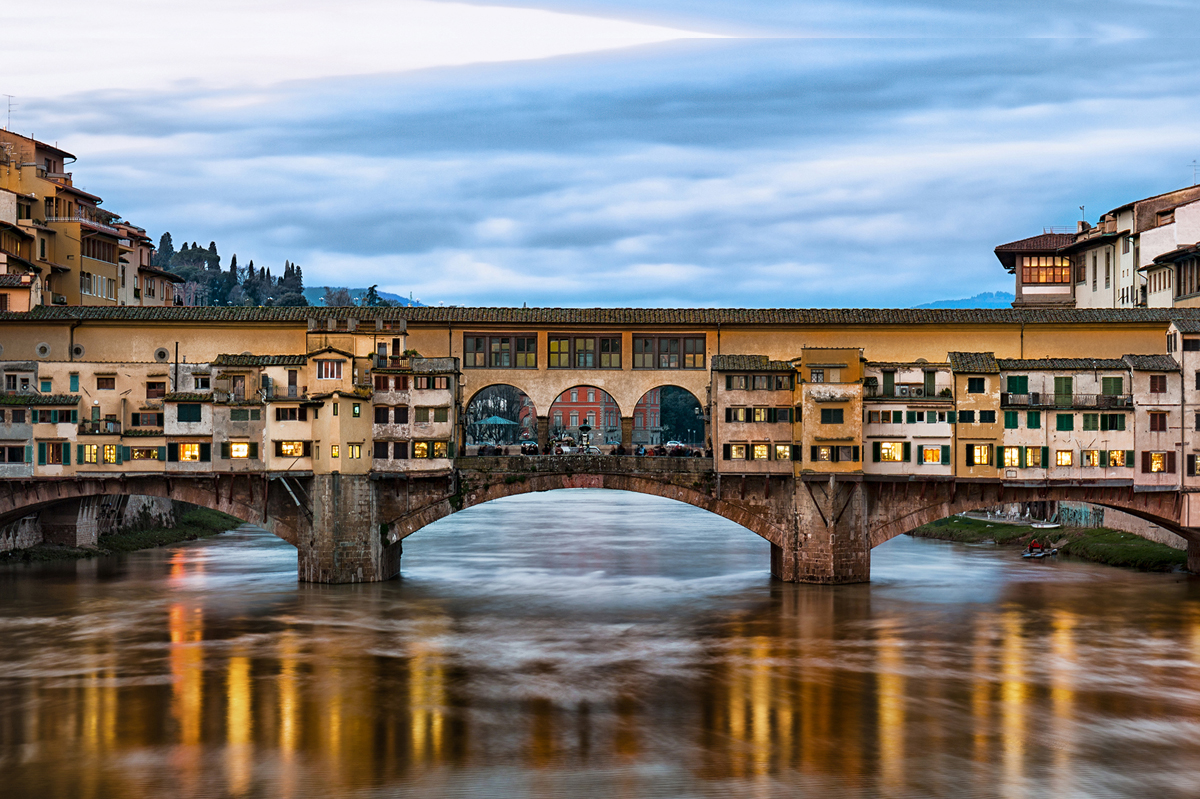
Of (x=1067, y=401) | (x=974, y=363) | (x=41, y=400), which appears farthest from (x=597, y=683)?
(x=41, y=400)

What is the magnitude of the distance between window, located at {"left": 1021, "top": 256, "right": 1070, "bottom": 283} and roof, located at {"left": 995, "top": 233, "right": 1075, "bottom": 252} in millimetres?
749

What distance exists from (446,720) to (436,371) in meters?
25.6

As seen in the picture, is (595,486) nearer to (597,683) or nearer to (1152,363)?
(597,683)

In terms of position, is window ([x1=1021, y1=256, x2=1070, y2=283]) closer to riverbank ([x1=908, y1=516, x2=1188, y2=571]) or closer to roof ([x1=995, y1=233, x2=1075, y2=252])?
roof ([x1=995, y1=233, x2=1075, y2=252])

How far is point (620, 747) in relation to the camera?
116 ft

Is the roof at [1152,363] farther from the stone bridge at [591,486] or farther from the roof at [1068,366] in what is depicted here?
the stone bridge at [591,486]

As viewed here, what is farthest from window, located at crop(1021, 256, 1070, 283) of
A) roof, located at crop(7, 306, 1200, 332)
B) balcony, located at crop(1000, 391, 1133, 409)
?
balcony, located at crop(1000, 391, 1133, 409)

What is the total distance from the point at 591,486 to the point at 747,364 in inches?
400

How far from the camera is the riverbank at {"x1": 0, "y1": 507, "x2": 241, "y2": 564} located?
7006 centimetres

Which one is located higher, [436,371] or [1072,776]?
[436,371]

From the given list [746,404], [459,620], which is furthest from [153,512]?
[746,404]

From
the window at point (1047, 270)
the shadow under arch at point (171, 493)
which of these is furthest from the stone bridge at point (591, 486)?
the window at point (1047, 270)

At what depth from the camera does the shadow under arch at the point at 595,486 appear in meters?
60.6

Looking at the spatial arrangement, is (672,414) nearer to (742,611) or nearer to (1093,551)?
(1093,551)
